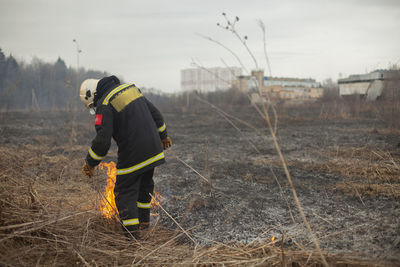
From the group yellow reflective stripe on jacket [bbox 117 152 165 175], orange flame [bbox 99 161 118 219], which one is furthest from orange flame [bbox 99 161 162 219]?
yellow reflective stripe on jacket [bbox 117 152 165 175]

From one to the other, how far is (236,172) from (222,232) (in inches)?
107

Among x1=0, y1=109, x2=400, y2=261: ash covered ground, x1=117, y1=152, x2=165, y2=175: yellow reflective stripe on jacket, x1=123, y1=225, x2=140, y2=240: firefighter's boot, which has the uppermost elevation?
x1=117, y1=152, x2=165, y2=175: yellow reflective stripe on jacket

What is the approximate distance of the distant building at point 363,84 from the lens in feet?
74.7

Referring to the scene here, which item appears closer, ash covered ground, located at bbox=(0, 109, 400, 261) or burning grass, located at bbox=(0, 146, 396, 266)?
burning grass, located at bbox=(0, 146, 396, 266)

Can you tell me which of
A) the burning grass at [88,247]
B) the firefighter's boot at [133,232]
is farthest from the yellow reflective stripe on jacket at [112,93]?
the firefighter's boot at [133,232]

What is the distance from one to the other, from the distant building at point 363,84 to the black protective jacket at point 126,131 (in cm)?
2247

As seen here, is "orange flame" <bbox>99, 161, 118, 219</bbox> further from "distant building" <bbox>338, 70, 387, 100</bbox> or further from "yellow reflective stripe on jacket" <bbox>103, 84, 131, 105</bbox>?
"distant building" <bbox>338, 70, 387, 100</bbox>

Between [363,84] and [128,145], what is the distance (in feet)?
86.4

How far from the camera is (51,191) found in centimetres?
352

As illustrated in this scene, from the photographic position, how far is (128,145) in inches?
114

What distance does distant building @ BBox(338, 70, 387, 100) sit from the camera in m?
22.8

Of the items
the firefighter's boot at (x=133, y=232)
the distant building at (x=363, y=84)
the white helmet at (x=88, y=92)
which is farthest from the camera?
the distant building at (x=363, y=84)

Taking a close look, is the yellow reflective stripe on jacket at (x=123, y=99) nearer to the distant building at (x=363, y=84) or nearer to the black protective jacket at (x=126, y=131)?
the black protective jacket at (x=126, y=131)

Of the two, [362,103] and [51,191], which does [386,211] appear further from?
[362,103]
